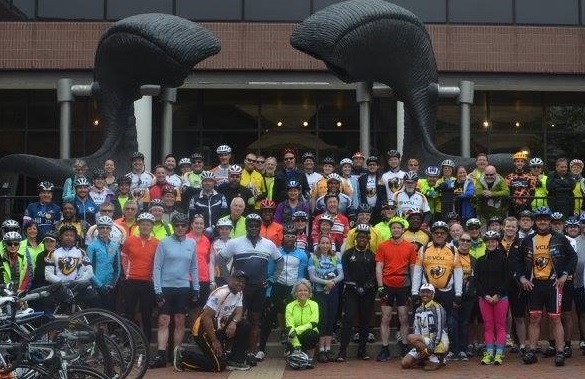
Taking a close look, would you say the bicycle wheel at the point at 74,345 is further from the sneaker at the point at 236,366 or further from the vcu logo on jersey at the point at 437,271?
the vcu logo on jersey at the point at 437,271

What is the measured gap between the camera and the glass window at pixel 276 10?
26.2 metres

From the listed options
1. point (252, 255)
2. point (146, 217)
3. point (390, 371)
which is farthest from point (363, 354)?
point (146, 217)

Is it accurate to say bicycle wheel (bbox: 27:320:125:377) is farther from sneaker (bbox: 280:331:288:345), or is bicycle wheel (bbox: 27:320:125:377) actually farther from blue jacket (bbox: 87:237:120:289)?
sneaker (bbox: 280:331:288:345)

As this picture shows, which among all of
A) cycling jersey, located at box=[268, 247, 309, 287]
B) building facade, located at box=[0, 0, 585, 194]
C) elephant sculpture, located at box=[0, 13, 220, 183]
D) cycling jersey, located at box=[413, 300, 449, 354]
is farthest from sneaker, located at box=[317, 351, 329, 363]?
building facade, located at box=[0, 0, 585, 194]

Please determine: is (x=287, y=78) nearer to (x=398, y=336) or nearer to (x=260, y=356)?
(x=398, y=336)

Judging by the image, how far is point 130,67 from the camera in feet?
51.2

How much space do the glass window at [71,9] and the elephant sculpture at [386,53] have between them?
12.1m

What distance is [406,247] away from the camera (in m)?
11.9

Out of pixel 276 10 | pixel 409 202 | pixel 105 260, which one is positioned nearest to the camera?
pixel 105 260

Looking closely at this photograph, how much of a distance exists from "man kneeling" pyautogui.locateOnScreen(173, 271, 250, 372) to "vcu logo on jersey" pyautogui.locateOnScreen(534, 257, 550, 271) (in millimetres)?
3390

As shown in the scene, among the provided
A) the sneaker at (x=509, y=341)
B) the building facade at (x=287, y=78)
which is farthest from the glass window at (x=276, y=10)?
the sneaker at (x=509, y=341)

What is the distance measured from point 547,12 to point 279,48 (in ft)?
23.5

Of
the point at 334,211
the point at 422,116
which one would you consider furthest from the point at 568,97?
the point at 334,211

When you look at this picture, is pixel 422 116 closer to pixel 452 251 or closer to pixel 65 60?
pixel 452 251
